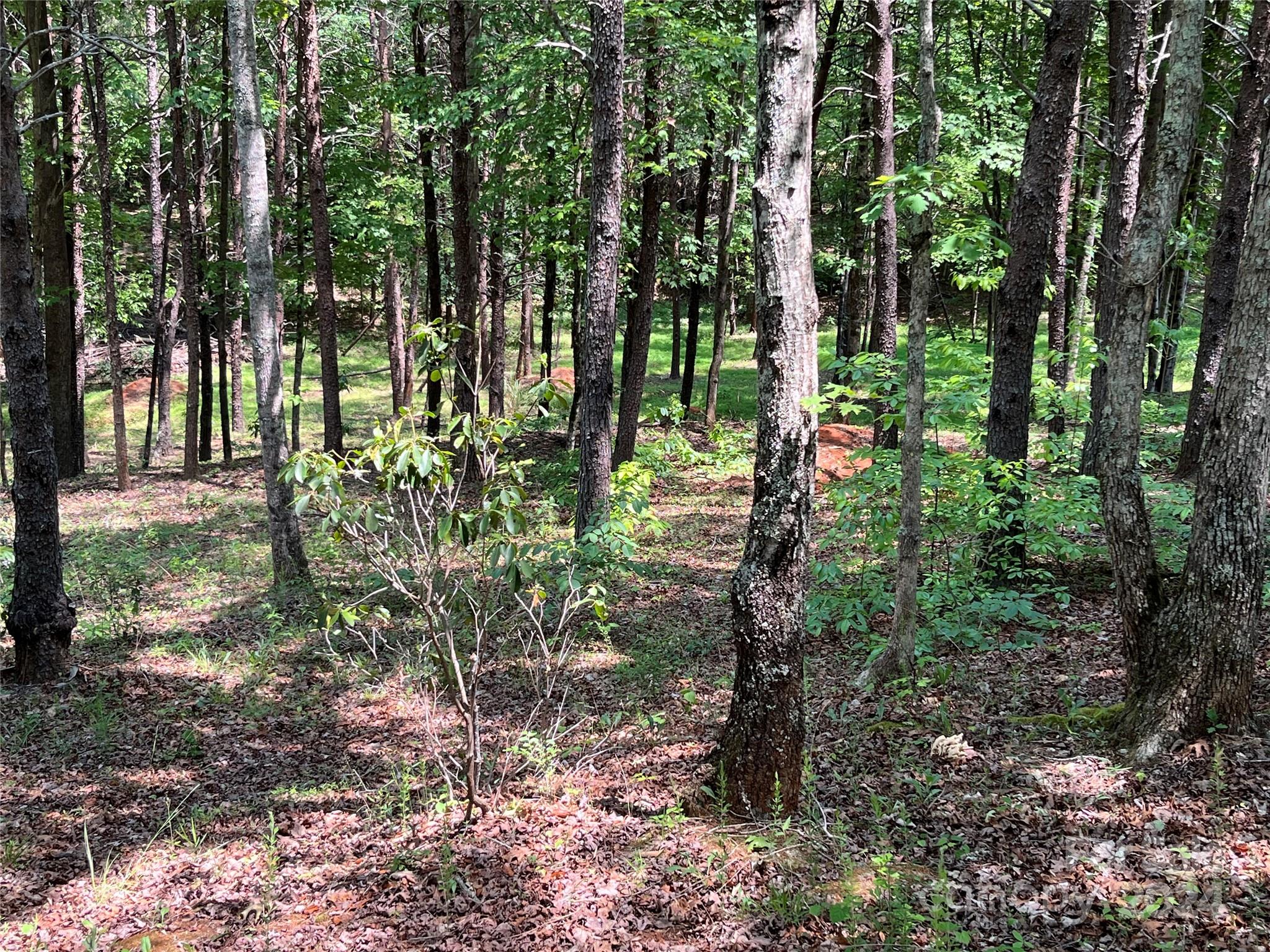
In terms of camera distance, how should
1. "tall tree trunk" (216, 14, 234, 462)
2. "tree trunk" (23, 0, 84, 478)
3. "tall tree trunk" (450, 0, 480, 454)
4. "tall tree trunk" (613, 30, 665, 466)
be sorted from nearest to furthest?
"tall tree trunk" (613, 30, 665, 466)
"tall tree trunk" (450, 0, 480, 454)
"tree trunk" (23, 0, 84, 478)
"tall tree trunk" (216, 14, 234, 462)

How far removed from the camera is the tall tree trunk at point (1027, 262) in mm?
6988

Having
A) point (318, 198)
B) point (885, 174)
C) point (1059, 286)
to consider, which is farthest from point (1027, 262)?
point (318, 198)

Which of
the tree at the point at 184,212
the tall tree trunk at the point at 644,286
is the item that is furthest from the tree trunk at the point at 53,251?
the tall tree trunk at the point at 644,286

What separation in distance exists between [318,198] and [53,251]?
6946mm

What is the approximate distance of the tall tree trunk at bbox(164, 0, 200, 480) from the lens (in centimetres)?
1498

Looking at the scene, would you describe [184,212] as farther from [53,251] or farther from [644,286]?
[644,286]

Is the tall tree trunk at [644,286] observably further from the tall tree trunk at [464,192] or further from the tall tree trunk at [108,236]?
the tall tree trunk at [108,236]

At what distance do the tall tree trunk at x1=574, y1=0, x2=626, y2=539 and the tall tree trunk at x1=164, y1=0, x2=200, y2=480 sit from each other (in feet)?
28.7

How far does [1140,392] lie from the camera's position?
4.76m

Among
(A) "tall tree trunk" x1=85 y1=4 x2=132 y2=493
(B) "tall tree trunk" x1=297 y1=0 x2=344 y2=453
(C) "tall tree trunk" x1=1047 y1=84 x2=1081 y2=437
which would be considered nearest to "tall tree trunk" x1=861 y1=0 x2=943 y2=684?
(C) "tall tree trunk" x1=1047 y1=84 x2=1081 y2=437

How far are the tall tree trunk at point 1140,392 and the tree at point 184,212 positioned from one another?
14.7 meters

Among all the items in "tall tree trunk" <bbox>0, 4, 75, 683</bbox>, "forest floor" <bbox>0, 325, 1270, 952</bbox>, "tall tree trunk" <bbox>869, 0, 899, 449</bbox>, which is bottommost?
"forest floor" <bbox>0, 325, 1270, 952</bbox>

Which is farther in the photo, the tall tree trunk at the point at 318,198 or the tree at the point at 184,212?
the tree at the point at 184,212

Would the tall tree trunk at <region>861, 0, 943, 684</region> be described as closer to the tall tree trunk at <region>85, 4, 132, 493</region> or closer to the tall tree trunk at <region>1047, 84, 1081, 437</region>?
the tall tree trunk at <region>1047, 84, 1081, 437</region>
